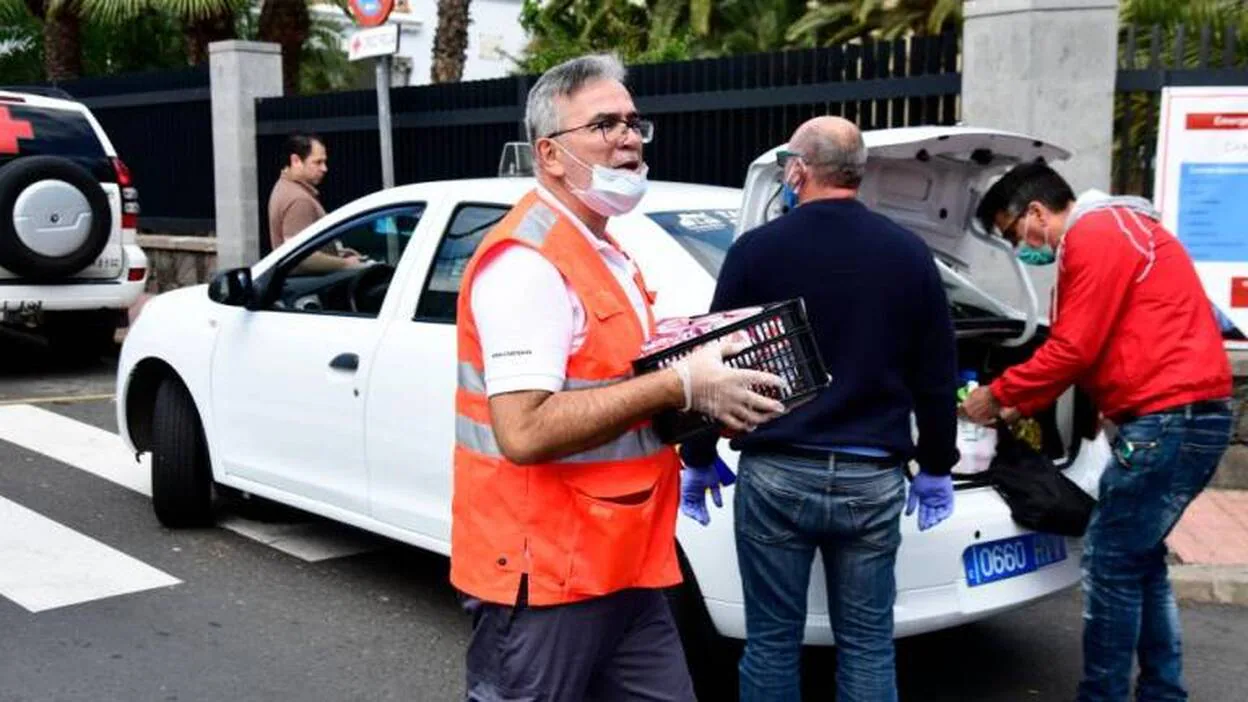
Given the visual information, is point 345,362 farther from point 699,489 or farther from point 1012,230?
point 1012,230

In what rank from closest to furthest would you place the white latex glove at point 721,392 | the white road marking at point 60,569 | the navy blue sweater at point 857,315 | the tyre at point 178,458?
the white latex glove at point 721,392 < the navy blue sweater at point 857,315 < the white road marking at point 60,569 < the tyre at point 178,458

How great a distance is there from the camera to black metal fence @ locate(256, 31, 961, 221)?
8.15 meters

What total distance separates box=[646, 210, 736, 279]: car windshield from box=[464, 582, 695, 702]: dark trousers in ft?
6.07

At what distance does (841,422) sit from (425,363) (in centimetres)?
183

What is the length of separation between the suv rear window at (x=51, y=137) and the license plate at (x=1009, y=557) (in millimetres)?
8174

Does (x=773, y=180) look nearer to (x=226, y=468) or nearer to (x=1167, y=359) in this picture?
(x=1167, y=359)

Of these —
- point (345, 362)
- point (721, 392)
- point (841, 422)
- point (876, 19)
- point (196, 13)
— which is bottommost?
point (345, 362)

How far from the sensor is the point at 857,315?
3.48 m

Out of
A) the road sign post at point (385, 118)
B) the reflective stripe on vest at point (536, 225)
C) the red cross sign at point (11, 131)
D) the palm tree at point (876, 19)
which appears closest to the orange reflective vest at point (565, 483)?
the reflective stripe on vest at point (536, 225)

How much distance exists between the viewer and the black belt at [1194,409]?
3.95 meters

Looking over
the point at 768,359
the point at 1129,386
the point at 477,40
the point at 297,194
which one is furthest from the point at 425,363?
the point at 477,40

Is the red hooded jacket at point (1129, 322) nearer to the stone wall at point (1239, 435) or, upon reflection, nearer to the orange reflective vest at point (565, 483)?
the orange reflective vest at point (565, 483)

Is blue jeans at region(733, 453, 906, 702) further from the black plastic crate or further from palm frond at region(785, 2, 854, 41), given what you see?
palm frond at region(785, 2, 854, 41)

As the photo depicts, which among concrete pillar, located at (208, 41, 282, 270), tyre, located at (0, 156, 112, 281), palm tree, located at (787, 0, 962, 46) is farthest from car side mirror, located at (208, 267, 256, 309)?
palm tree, located at (787, 0, 962, 46)
